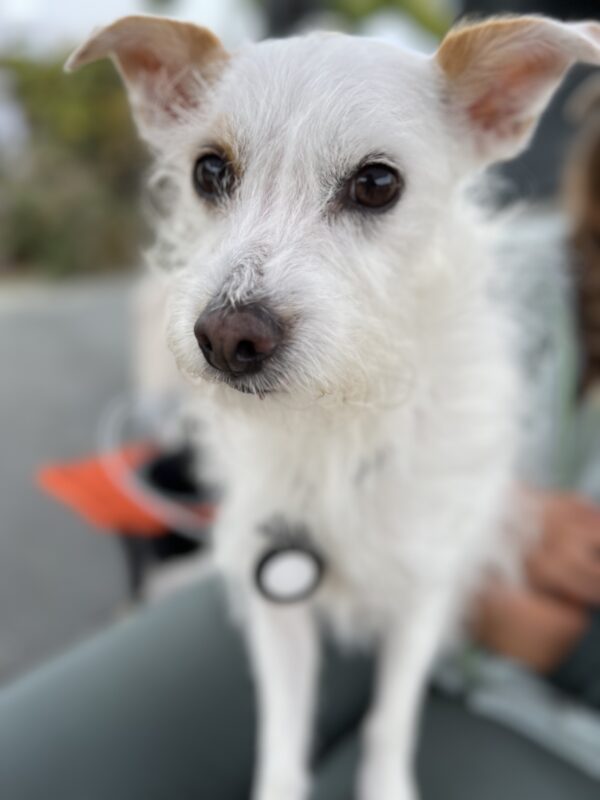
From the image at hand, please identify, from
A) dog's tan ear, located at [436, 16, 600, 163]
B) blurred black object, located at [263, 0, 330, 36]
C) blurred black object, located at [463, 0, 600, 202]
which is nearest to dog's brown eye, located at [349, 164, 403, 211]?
dog's tan ear, located at [436, 16, 600, 163]

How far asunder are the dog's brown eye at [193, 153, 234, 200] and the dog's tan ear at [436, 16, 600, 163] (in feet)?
0.97

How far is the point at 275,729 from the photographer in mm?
1194

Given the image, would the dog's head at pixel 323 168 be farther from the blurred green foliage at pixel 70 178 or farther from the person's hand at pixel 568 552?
the blurred green foliage at pixel 70 178

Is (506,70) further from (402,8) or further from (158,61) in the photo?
(402,8)

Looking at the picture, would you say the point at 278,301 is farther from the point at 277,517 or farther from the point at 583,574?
the point at 583,574

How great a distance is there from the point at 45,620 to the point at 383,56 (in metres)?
1.85

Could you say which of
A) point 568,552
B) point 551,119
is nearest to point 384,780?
point 568,552

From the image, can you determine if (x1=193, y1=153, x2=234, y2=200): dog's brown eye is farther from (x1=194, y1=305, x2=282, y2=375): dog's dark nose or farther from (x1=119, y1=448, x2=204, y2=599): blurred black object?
(x1=119, y1=448, x2=204, y2=599): blurred black object

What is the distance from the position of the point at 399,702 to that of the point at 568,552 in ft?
1.27

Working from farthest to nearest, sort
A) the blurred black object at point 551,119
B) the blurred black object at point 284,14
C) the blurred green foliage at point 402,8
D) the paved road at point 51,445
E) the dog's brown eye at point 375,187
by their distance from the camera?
the blurred green foliage at point 402,8, the blurred black object at point 284,14, the blurred black object at point 551,119, the paved road at point 51,445, the dog's brown eye at point 375,187

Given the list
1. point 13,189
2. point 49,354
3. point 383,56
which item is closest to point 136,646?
point 383,56

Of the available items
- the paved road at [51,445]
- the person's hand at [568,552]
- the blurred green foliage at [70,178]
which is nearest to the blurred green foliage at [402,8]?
the blurred green foliage at [70,178]

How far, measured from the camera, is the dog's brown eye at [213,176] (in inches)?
36.3

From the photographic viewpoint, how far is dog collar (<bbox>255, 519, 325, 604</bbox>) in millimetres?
1125
